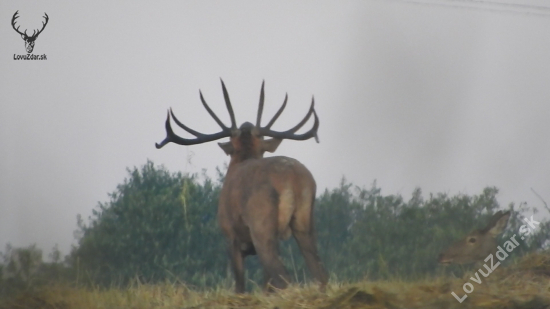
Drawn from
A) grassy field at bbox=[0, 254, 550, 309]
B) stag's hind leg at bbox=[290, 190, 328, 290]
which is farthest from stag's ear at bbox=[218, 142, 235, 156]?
grassy field at bbox=[0, 254, 550, 309]

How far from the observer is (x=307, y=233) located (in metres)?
5.43

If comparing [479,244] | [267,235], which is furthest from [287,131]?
[479,244]

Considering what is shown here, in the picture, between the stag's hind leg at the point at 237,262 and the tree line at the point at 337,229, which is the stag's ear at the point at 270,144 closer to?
the tree line at the point at 337,229

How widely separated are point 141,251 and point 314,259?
1216mm

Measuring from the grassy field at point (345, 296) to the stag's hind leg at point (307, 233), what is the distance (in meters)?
0.52

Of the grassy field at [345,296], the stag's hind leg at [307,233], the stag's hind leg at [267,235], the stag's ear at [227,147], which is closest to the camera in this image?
the grassy field at [345,296]

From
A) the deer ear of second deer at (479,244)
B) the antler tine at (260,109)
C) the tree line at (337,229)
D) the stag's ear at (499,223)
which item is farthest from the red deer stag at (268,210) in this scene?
the stag's ear at (499,223)

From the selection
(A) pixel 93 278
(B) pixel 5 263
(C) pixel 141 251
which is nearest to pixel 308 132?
(C) pixel 141 251

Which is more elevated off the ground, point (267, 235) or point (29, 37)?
point (29, 37)

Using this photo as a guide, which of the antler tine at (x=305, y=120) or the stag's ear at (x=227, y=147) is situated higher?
Result: the antler tine at (x=305, y=120)

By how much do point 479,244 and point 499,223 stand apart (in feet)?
0.68

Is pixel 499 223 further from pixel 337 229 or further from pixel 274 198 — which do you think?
pixel 274 198

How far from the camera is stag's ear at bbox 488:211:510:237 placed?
5.21 meters

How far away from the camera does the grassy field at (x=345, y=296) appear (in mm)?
4113
